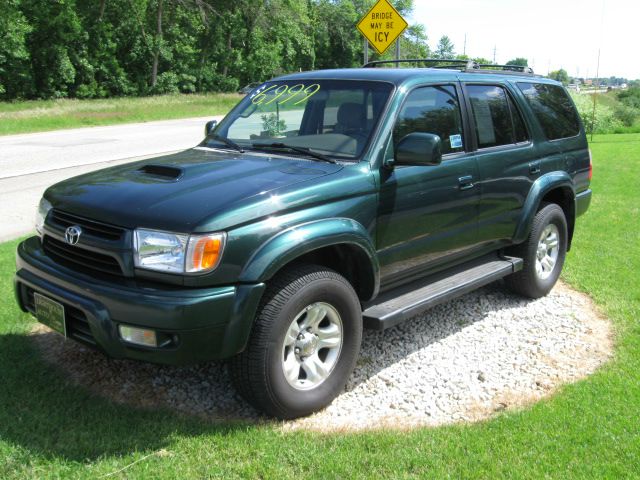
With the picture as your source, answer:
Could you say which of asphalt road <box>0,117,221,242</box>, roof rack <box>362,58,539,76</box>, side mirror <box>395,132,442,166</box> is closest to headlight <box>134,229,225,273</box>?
side mirror <box>395,132,442,166</box>

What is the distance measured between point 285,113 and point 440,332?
2067 millimetres

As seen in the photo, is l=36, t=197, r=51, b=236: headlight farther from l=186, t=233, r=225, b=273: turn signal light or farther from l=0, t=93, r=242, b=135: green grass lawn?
l=0, t=93, r=242, b=135: green grass lawn

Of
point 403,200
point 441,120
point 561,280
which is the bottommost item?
point 561,280

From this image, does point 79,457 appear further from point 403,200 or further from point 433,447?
point 403,200

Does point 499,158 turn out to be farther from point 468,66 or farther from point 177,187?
point 177,187

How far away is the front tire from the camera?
3361mm

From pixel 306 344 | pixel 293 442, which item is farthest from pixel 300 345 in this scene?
pixel 293 442

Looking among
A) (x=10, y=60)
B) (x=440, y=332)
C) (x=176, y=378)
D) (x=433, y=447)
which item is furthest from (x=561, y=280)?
(x=10, y=60)

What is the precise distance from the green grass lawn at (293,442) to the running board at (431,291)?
2.52ft

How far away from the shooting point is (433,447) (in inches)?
132

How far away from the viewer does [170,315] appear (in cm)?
305

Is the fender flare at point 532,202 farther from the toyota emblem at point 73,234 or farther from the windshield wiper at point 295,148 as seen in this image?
the toyota emblem at point 73,234

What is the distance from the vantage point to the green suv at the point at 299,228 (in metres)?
3.17

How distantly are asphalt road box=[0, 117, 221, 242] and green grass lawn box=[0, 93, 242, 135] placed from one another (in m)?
1.22
